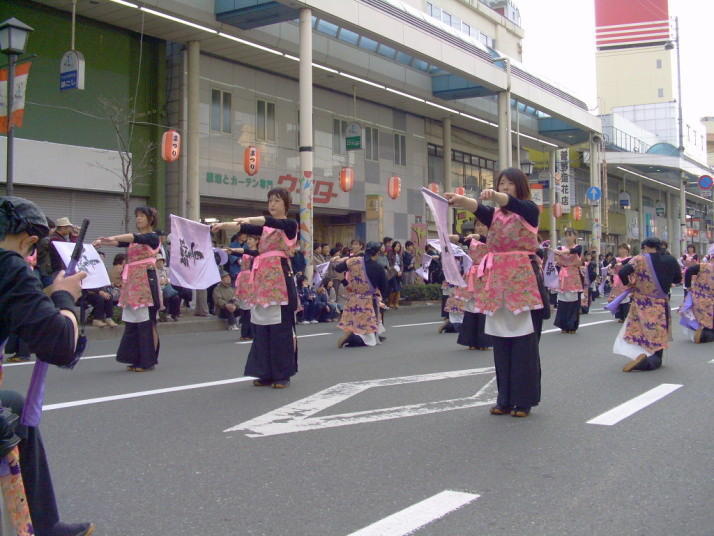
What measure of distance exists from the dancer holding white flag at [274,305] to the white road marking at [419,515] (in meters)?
3.52

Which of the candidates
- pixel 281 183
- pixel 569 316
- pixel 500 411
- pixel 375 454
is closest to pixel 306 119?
pixel 281 183

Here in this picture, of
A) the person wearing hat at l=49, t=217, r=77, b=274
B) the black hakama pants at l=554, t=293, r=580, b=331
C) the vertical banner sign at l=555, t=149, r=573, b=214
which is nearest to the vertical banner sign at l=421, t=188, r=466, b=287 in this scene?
the person wearing hat at l=49, t=217, r=77, b=274

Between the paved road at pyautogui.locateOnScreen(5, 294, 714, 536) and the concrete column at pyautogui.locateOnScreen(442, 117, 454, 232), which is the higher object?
the concrete column at pyautogui.locateOnScreen(442, 117, 454, 232)

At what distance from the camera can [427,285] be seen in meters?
23.0

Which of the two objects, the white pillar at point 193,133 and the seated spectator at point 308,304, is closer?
the seated spectator at point 308,304

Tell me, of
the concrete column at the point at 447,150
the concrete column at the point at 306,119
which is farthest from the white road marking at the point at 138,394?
the concrete column at the point at 447,150

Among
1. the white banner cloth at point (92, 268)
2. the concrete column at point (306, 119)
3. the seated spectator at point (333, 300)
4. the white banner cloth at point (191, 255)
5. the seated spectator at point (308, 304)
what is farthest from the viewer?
the concrete column at point (306, 119)

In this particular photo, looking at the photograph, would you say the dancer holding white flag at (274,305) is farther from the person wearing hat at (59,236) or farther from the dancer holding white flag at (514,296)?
the person wearing hat at (59,236)

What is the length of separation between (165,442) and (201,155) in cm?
1598

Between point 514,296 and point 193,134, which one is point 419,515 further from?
point 193,134

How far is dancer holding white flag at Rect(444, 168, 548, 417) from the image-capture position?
5.91m

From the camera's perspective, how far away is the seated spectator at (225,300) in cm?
1469

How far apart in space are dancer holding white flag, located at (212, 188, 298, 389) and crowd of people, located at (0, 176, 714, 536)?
0.4 inches

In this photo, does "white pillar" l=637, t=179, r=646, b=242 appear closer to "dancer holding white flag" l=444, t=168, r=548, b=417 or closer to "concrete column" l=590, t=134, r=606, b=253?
Answer: "concrete column" l=590, t=134, r=606, b=253
